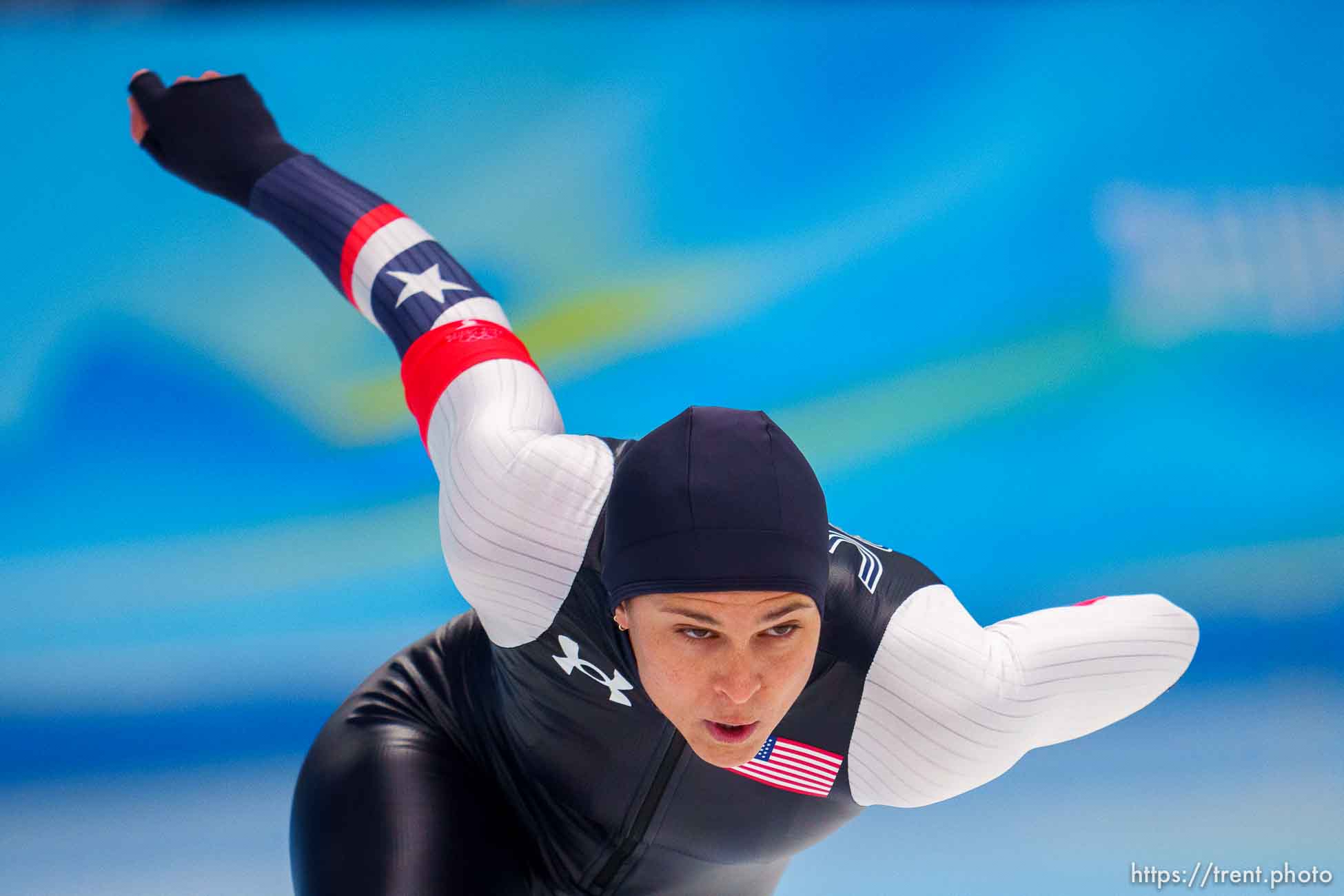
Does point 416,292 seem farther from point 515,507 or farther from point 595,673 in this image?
point 595,673

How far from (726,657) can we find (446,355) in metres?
0.62

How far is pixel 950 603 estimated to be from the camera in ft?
5.07

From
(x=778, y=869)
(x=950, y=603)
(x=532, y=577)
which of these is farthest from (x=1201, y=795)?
(x=532, y=577)

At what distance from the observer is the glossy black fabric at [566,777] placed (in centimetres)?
151

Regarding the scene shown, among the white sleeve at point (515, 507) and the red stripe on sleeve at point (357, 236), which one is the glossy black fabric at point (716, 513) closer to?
the white sleeve at point (515, 507)

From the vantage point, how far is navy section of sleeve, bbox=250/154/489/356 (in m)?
1.86

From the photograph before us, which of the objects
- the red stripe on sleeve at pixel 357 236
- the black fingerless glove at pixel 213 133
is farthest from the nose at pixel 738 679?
the black fingerless glove at pixel 213 133

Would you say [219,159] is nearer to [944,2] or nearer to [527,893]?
[527,893]

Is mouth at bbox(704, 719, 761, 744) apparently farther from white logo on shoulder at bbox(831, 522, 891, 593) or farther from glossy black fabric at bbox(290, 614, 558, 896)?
glossy black fabric at bbox(290, 614, 558, 896)

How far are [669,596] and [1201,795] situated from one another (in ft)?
6.47

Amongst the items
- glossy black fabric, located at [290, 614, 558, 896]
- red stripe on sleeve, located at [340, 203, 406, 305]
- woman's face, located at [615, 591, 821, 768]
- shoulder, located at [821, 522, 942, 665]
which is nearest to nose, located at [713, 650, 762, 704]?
woman's face, located at [615, 591, 821, 768]

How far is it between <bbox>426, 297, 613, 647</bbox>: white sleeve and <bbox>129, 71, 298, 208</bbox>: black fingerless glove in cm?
68

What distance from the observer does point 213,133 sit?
217 centimetres

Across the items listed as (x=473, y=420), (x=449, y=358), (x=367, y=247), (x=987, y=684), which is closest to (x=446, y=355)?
(x=449, y=358)
